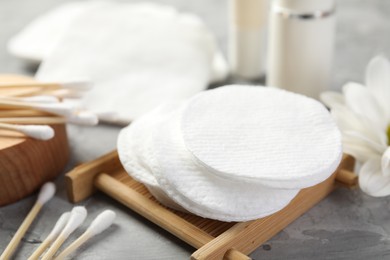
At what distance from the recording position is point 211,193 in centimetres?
64

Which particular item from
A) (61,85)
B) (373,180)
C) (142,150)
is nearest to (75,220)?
(142,150)

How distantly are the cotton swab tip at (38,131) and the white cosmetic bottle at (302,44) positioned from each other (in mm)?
411

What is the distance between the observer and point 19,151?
72 centimetres

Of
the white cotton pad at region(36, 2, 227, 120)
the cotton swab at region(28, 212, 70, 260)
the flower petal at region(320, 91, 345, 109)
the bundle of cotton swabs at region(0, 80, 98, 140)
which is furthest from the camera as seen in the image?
the white cotton pad at region(36, 2, 227, 120)

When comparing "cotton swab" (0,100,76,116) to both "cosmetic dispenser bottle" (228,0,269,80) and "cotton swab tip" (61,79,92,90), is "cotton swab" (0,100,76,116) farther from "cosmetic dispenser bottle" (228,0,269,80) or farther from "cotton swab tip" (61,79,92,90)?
"cosmetic dispenser bottle" (228,0,269,80)

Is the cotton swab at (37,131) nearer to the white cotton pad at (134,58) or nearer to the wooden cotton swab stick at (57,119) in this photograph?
the wooden cotton swab stick at (57,119)

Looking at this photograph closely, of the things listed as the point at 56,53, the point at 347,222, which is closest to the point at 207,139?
the point at 347,222

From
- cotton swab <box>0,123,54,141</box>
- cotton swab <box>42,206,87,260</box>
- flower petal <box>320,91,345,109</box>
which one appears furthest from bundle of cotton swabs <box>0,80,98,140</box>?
flower petal <box>320,91,345,109</box>

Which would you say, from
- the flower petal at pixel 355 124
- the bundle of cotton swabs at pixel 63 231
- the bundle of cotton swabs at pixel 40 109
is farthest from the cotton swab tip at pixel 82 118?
the flower petal at pixel 355 124

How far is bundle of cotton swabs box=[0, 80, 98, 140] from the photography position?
2.40ft

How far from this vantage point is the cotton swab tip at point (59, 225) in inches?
26.0

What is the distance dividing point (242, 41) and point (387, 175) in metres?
0.44

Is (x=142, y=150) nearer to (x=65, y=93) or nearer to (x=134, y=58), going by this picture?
(x=65, y=93)

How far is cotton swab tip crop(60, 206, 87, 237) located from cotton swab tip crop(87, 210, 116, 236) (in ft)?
0.05
